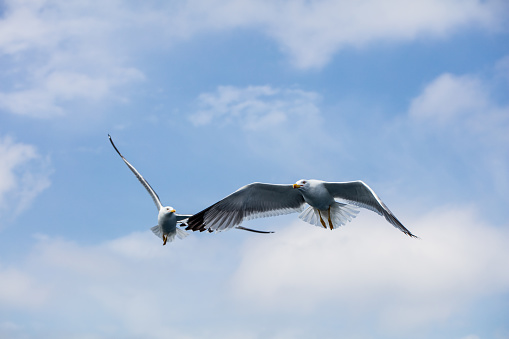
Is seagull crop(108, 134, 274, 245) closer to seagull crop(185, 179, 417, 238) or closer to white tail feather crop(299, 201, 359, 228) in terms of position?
seagull crop(185, 179, 417, 238)

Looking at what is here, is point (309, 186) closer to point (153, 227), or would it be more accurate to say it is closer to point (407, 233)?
point (407, 233)

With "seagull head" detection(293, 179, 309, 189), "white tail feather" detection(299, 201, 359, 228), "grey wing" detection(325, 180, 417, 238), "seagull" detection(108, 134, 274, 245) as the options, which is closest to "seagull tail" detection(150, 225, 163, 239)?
"seagull" detection(108, 134, 274, 245)

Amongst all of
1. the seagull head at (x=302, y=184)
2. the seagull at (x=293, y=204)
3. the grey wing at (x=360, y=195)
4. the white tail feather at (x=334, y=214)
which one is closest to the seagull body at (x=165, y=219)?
the seagull at (x=293, y=204)

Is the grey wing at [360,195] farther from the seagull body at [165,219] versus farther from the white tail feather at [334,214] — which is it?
the seagull body at [165,219]

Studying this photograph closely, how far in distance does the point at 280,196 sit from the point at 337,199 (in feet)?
5.44

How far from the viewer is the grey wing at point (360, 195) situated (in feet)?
48.1

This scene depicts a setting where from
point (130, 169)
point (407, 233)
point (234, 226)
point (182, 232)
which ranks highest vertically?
point (130, 169)

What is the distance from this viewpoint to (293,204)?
17.0m

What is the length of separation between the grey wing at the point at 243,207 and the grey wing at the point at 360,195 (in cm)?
123

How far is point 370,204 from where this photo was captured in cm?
1572

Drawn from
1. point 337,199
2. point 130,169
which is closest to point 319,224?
point 337,199

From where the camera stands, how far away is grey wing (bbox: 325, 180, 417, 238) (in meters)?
14.7

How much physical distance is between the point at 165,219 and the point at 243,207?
561cm

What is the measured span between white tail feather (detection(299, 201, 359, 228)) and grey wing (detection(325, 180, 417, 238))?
0.48 meters
